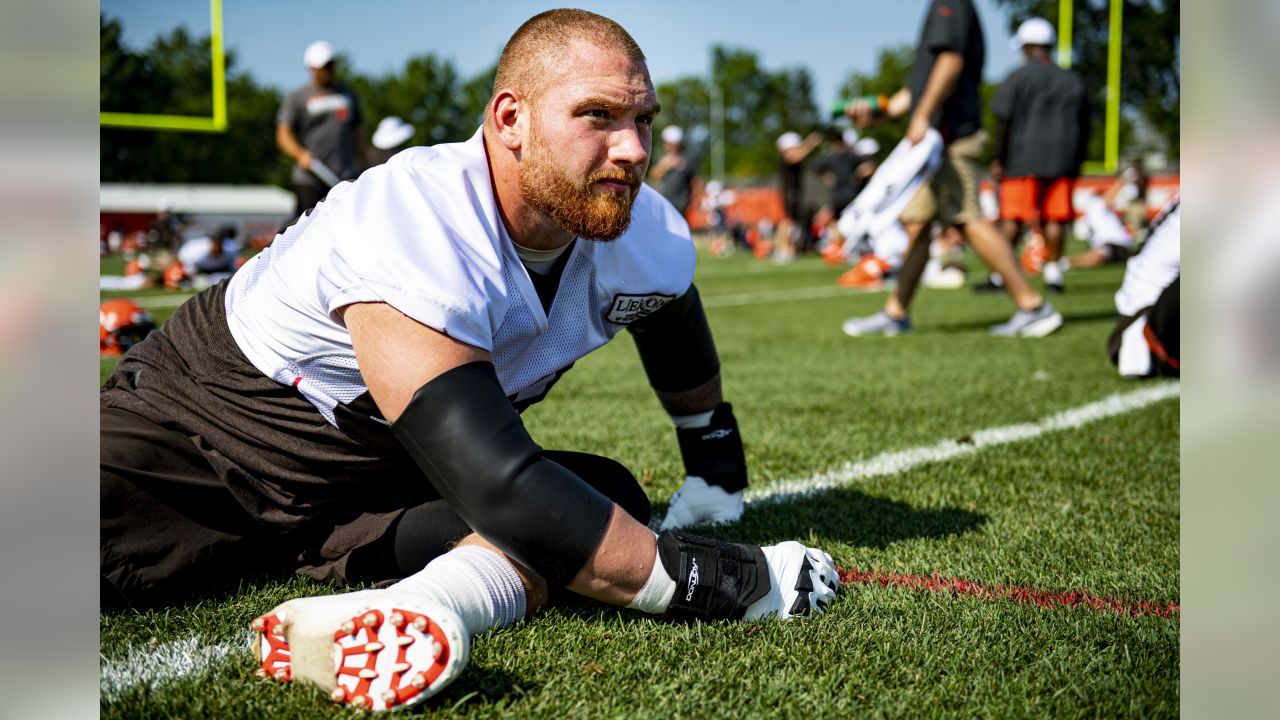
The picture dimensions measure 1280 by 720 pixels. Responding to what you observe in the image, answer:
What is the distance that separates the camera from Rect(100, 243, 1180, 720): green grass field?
1796mm

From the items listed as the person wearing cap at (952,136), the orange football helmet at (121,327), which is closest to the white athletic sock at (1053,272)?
the person wearing cap at (952,136)

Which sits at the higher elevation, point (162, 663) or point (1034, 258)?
point (1034, 258)

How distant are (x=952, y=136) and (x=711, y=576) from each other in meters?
6.04

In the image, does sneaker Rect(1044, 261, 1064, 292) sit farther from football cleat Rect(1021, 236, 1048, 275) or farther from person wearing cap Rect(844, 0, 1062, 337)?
football cleat Rect(1021, 236, 1048, 275)

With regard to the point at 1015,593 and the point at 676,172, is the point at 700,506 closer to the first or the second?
the point at 1015,593

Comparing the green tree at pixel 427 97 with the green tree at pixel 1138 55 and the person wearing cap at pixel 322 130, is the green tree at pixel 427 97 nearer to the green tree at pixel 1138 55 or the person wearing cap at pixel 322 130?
the green tree at pixel 1138 55

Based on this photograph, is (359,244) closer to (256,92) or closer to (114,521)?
(114,521)

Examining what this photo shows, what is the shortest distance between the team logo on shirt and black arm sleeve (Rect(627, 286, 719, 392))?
0.14 m

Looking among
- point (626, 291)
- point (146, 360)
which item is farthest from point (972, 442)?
point (146, 360)

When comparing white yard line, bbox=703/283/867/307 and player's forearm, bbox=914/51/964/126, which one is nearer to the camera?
player's forearm, bbox=914/51/964/126

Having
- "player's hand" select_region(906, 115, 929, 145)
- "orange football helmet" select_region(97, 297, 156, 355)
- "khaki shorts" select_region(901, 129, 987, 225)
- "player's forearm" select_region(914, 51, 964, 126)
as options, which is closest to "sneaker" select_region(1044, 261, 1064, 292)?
"khaki shorts" select_region(901, 129, 987, 225)

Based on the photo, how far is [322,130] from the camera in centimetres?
973

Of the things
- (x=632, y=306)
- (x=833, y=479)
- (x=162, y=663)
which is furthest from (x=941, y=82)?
(x=162, y=663)

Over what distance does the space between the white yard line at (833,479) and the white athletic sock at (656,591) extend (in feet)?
2.28
